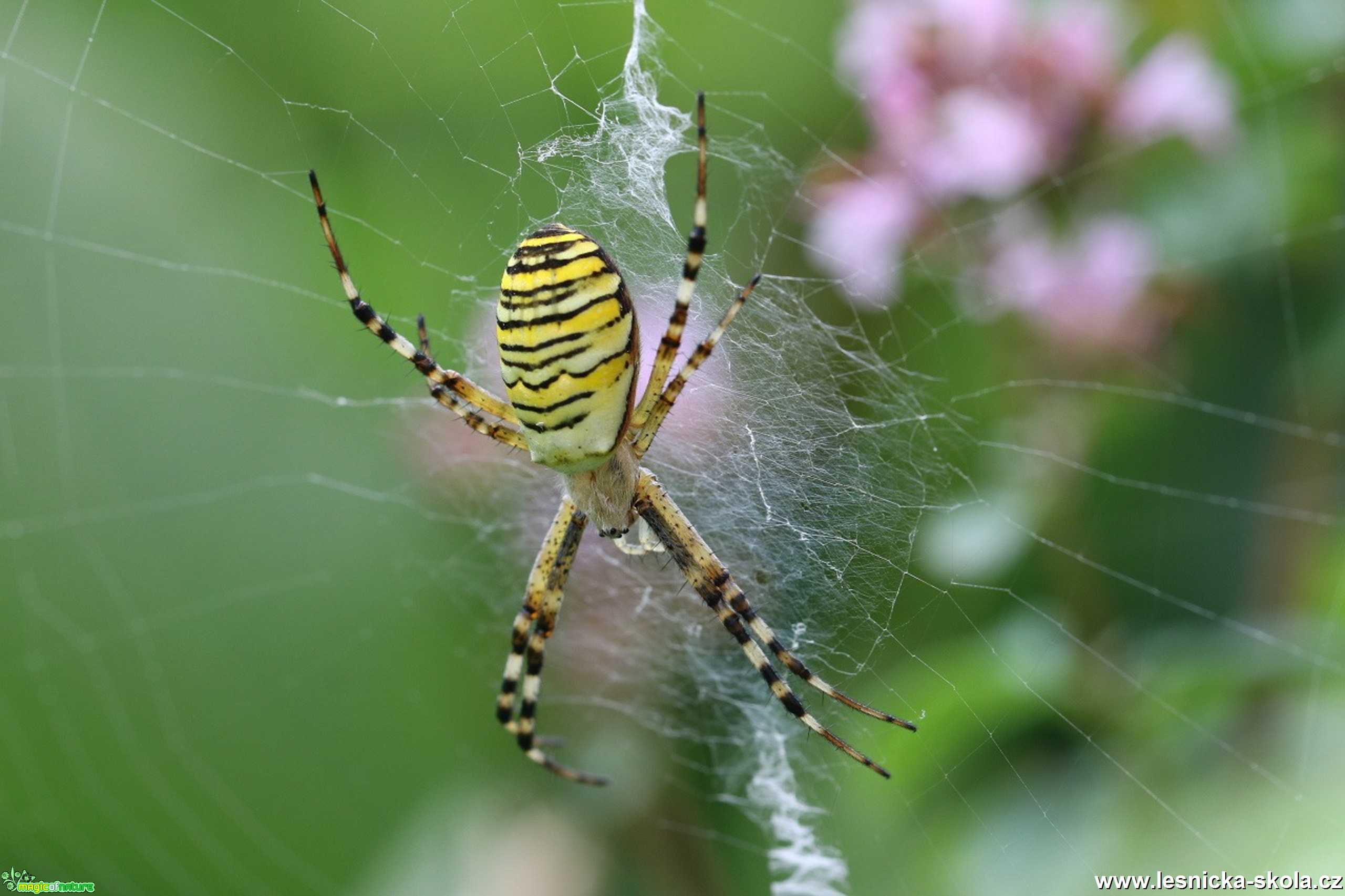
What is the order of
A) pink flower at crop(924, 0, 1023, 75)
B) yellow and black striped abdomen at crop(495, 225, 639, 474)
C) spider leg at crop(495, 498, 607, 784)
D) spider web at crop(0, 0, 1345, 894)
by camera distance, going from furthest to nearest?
1. spider leg at crop(495, 498, 607, 784)
2. pink flower at crop(924, 0, 1023, 75)
3. spider web at crop(0, 0, 1345, 894)
4. yellow and black striped abdomen at crop(495, 225, 639, 474)

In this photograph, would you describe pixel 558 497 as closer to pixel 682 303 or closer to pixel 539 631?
pixel 539 631

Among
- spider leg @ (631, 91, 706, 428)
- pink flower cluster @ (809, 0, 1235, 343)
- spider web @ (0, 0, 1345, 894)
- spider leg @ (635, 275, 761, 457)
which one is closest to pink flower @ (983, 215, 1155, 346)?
pink flower cluster @ (809, 0, 1235, 343)

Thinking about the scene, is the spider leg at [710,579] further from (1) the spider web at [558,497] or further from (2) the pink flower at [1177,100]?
(2) the pink flower at [1177,100]

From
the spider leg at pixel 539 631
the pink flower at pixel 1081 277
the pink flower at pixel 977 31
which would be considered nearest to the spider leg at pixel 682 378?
the spider leg at pixel 539 631

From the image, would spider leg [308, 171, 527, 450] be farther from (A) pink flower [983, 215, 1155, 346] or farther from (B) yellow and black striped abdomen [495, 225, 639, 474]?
Result: (A) pink flower [983, 215, 1155, 346]

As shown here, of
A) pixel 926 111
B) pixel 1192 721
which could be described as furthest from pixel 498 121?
pixel 1192 721

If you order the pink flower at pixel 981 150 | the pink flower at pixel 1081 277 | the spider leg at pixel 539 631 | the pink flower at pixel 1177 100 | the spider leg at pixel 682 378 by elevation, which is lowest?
the spider leg at pixel 539 631
